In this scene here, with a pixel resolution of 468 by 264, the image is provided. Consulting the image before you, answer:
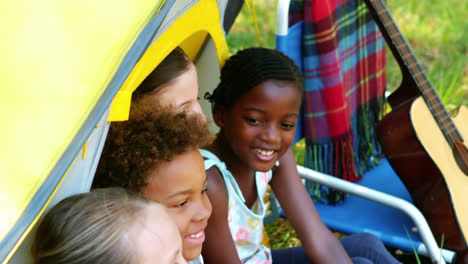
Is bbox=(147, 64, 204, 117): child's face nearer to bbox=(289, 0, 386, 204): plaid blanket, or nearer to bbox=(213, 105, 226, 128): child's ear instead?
bbox=(213, 105, 226, 128): child's ear

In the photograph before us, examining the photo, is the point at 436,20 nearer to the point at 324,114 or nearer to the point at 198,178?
the point at 324,114

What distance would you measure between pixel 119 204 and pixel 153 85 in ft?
1.64

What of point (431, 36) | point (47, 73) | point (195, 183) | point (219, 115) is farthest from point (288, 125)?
point (431, 36)

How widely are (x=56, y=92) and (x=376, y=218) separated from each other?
1.47m

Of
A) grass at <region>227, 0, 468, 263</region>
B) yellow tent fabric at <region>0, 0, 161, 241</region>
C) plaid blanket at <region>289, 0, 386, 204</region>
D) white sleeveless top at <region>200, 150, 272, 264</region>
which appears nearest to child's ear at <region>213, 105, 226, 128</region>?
white sleeveless top at <region>200, 150, 272, 264</region>

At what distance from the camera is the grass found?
3248 millimetres

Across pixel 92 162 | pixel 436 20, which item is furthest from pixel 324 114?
pixel 436 20

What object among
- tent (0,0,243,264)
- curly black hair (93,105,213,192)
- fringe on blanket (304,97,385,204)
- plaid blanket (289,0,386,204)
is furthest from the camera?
fringe on blanket (304,97,385,204)

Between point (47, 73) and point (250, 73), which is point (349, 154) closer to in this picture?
point (250, 73)

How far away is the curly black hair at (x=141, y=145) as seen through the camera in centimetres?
121

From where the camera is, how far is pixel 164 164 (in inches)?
48.3

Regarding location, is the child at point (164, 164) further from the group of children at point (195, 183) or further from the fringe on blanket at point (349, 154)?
the fringe on blanket at point (349, 154)

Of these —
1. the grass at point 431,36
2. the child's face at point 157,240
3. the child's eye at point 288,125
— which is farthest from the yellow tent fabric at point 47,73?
the grass at point 431,36

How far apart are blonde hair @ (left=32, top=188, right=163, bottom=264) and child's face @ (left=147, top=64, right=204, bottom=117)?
0.45 meters
